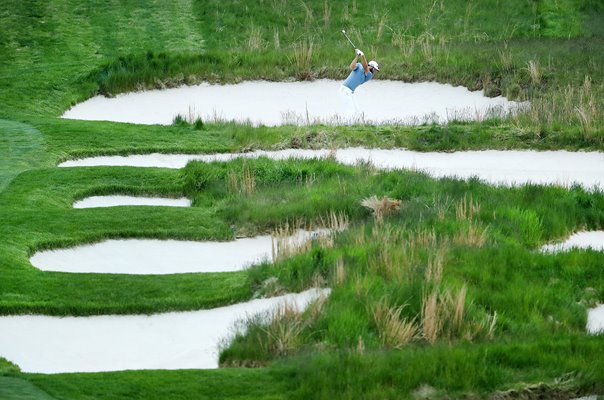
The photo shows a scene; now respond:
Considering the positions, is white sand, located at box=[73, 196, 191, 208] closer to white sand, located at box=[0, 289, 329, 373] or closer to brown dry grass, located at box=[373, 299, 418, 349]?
white sand, located at box=[0, 289, 329, 373]

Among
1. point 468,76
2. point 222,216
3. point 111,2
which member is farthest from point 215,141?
point 111,2

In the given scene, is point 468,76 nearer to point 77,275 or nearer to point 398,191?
point 398,191

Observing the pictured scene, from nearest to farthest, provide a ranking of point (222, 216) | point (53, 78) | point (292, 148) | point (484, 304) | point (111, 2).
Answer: point (484, 304) → point (222, 216) → point (292, 148) → point (53, 78) → point (111, 2)

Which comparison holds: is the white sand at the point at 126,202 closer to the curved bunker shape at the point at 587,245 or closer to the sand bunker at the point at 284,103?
the curved bunker shape at the point at 587,245

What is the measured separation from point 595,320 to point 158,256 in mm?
7167

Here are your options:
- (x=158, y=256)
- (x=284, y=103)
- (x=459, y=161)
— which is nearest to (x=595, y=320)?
(x=158, y=256)

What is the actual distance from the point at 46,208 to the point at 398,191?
613 cm

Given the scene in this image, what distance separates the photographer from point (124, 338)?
1659 centimetres

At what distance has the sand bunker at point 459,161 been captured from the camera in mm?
26078

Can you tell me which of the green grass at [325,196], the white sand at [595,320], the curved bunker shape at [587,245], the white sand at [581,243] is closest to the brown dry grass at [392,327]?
the green grass at [325,196]

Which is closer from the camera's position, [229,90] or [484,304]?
[484,304]

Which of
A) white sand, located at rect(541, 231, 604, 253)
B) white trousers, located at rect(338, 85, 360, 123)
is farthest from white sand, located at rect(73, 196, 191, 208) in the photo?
white trousers, located at rect(338, 85, 360, 123)

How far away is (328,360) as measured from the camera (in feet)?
45.9

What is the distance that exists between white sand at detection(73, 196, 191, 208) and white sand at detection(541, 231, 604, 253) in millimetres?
7156
